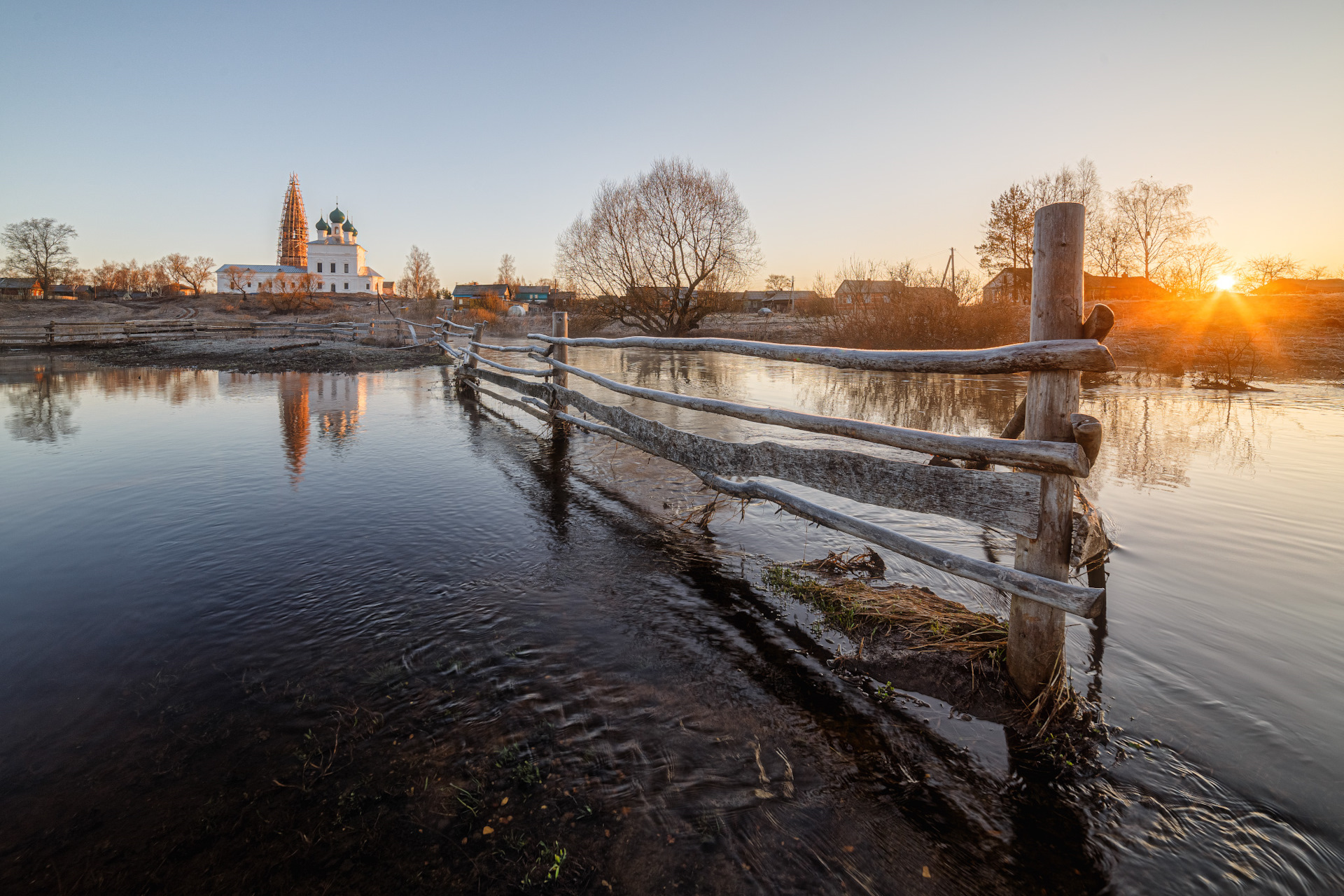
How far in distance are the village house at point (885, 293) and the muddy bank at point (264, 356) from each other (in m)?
18.2

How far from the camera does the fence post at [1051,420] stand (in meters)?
2.53

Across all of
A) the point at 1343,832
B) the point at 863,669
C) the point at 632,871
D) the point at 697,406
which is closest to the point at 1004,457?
the point at 863,669

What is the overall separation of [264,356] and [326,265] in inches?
3922

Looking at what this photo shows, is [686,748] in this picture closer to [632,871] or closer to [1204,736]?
[632,871]

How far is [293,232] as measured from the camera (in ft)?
370

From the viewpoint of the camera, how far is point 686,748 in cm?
236

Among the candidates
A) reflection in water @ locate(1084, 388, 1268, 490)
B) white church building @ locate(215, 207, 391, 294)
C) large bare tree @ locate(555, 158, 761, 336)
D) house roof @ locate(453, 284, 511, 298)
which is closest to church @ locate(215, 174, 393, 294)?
white church building @ locate(215, 207, 391, 294)

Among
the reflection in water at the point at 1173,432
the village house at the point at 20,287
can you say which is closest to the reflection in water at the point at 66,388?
the reflection in water at the point at 1173,432

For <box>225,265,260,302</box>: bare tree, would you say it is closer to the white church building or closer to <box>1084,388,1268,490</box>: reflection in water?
the white church building

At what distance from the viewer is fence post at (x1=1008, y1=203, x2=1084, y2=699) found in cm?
253

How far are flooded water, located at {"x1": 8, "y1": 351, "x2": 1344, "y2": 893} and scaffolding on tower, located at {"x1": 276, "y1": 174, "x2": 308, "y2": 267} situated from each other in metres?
128

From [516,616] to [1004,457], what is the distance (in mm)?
2650

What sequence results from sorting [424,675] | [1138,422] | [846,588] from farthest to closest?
[1138,422], [846,588], [424,675]

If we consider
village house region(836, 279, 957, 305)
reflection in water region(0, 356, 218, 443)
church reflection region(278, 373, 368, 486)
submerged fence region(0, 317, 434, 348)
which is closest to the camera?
church reflection region(278, 373, 368, 486)
